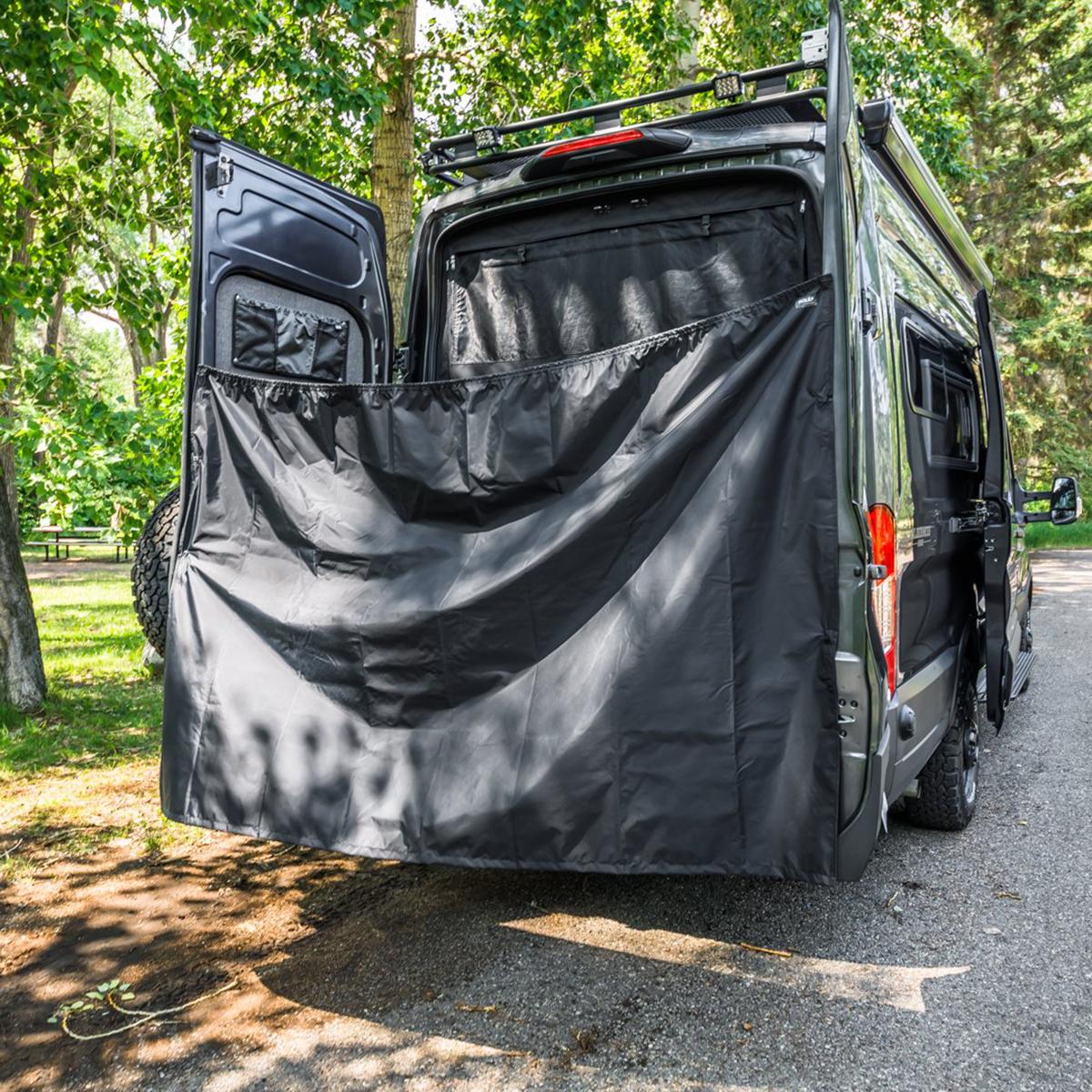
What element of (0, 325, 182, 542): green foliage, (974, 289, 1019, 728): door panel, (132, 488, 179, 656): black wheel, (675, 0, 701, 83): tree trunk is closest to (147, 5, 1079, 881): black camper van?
(974, 289, 1019, 728): door panel

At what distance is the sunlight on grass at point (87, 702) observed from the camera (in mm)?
6074

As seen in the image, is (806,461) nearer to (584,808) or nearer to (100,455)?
(584,808)

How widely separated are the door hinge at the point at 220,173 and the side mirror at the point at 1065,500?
4.84 meters

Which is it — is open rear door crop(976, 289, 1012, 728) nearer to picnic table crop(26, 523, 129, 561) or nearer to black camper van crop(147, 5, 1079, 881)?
black camper van crop(147, 5, 1079, 881)

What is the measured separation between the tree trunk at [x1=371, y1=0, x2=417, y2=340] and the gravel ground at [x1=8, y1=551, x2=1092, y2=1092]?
528cm

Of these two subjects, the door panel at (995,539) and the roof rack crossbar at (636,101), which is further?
the door panel at (995,539)

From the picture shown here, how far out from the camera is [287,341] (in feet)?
13.8

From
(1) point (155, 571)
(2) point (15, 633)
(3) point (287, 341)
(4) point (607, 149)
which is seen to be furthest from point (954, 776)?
(2) point (15, 633)

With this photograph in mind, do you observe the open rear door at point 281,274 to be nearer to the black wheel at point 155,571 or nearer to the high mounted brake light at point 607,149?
the high mounted brake light at point 607,149

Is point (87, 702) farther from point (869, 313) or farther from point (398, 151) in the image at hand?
point (869, 313)

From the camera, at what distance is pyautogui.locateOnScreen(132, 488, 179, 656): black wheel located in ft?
15.8

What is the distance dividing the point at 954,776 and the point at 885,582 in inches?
74.3

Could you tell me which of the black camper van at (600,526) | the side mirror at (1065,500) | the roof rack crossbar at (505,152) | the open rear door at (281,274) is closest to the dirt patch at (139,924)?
the black camper van at (600,526)

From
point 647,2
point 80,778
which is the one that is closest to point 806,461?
point 80,778
